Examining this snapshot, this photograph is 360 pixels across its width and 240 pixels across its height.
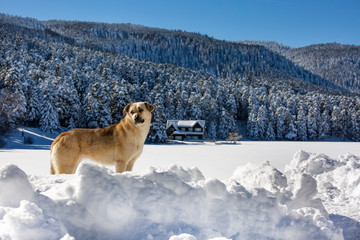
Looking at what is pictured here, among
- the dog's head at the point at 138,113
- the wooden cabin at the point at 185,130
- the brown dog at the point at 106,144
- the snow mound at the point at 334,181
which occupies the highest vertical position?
the dog's head at the point at 138,113

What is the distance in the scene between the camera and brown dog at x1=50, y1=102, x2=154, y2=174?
436 cm

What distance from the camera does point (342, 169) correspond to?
599 cm

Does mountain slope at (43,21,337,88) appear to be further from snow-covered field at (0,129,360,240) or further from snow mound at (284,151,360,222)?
snow-covered field at (0,129,360,240)

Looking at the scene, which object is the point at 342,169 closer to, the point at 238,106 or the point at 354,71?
the point at 238,106

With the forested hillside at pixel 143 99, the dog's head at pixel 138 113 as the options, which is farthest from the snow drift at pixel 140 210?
the forested hillside at pixel 143 99

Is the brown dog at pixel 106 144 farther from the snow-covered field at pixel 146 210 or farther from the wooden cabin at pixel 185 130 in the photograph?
the wooden cabin at pixel 185 130

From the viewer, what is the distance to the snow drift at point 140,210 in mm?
2091

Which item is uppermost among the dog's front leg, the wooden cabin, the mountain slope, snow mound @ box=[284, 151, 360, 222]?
the mountain slope

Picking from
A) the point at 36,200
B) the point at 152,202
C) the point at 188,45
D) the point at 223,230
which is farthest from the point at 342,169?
the point at 188,45

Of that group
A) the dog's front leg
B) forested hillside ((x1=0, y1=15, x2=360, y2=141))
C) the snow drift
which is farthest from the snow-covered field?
forested hillside ((x1=0, y1=15, x2=360, y2=141))

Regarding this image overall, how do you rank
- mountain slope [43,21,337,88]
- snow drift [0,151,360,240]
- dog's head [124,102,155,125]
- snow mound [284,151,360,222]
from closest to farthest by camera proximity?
1. snow drift [0,151,360,240]
2. snow mound [284,151,360,222]
3. dog's head [124,102,155,125]
4. mountain slope [43,21,337,88]

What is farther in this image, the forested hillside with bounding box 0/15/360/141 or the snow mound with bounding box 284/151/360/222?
the forested hillside with bounding box 0/15/360/141

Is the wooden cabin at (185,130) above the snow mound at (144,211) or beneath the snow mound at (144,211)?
beneath

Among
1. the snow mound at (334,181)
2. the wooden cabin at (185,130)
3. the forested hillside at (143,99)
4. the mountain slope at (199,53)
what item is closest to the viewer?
the snow mound at (334,181)
